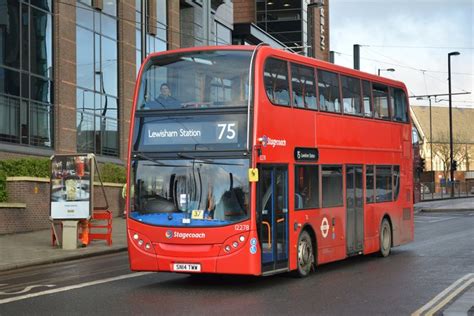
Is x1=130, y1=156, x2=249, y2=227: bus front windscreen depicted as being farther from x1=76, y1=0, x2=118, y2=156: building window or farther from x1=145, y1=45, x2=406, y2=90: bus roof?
x1=76, y1=0, x2=118, y2=156: building window

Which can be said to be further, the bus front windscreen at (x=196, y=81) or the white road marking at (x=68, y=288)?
the bus front windscreen at (x=196, y=81)

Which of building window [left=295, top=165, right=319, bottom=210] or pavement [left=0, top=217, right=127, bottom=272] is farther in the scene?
pavement [left=0, top=217, right=127, bottom=272]

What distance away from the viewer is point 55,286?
1258 centimetres

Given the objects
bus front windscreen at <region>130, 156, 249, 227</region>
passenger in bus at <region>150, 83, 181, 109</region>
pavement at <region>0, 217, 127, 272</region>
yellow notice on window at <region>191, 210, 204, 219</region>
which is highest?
passenger in bus at <region>150, 83, 181, 109</region>

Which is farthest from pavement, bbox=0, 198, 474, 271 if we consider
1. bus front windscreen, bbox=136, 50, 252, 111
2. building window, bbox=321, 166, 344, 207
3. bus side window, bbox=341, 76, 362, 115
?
bus side window, bbox=341, 76, 362, 115

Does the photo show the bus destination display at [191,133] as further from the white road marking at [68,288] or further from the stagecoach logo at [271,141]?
the white road marking at [68,288]

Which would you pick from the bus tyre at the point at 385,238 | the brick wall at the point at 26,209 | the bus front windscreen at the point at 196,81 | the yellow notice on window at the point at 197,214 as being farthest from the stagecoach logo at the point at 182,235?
the brick wall at the point at 26,209

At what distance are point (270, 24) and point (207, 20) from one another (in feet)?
145

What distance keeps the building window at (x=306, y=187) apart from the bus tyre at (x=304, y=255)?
1.77 ft

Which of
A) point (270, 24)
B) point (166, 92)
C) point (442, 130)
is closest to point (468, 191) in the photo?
point (270, 24)

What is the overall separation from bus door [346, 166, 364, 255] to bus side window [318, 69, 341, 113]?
135 centimetres

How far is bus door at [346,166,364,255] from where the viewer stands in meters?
15.0

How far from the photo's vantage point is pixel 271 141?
39.5 ft

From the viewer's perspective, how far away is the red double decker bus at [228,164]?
1152 centimetres
